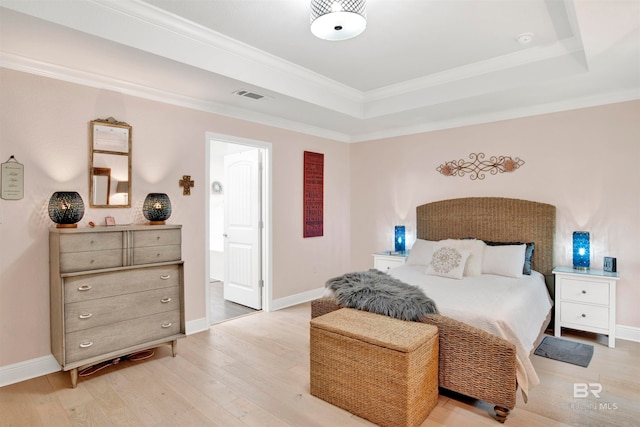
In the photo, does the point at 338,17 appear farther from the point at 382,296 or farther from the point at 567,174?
the point at 567,174

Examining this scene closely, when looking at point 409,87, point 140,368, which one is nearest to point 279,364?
point 140,368

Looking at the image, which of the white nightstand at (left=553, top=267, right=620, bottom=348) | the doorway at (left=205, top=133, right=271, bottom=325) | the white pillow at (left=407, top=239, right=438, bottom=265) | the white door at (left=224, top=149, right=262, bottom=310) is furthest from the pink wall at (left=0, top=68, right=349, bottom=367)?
the white nightstand at (left=553, top=267, right=620, bottom=348)

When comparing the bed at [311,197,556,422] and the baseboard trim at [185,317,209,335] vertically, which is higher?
the bed at [311,197,556,422]

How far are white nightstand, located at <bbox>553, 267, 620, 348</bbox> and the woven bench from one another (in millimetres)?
1917

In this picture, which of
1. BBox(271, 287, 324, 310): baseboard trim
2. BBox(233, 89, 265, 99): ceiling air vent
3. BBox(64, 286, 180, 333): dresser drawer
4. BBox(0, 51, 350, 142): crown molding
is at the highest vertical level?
BBox(233, 89, 265, 99): ceiling air vent

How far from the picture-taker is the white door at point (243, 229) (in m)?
4.48

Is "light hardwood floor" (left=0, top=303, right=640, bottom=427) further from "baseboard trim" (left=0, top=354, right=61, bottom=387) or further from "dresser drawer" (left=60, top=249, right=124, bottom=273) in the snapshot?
"dresser drawer" (left=60, top=249, right=124, bottom=273)

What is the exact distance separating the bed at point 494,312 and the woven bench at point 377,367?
15cm

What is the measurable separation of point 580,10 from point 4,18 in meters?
3.29

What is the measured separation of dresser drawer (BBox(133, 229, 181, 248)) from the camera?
293 cm

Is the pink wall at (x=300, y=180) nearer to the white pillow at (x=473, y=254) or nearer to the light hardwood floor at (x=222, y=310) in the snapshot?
the light hardwood floor at (x=222, y=310)

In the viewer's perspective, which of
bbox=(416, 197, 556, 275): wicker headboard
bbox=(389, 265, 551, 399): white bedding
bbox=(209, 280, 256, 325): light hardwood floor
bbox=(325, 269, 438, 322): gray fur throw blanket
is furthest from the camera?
bbox=(209, 280, 256, 325): light hardwood floor

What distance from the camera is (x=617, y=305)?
3.46 meters

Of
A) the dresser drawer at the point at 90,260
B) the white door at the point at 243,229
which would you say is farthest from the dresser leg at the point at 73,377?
the white door at the point at 243,229
